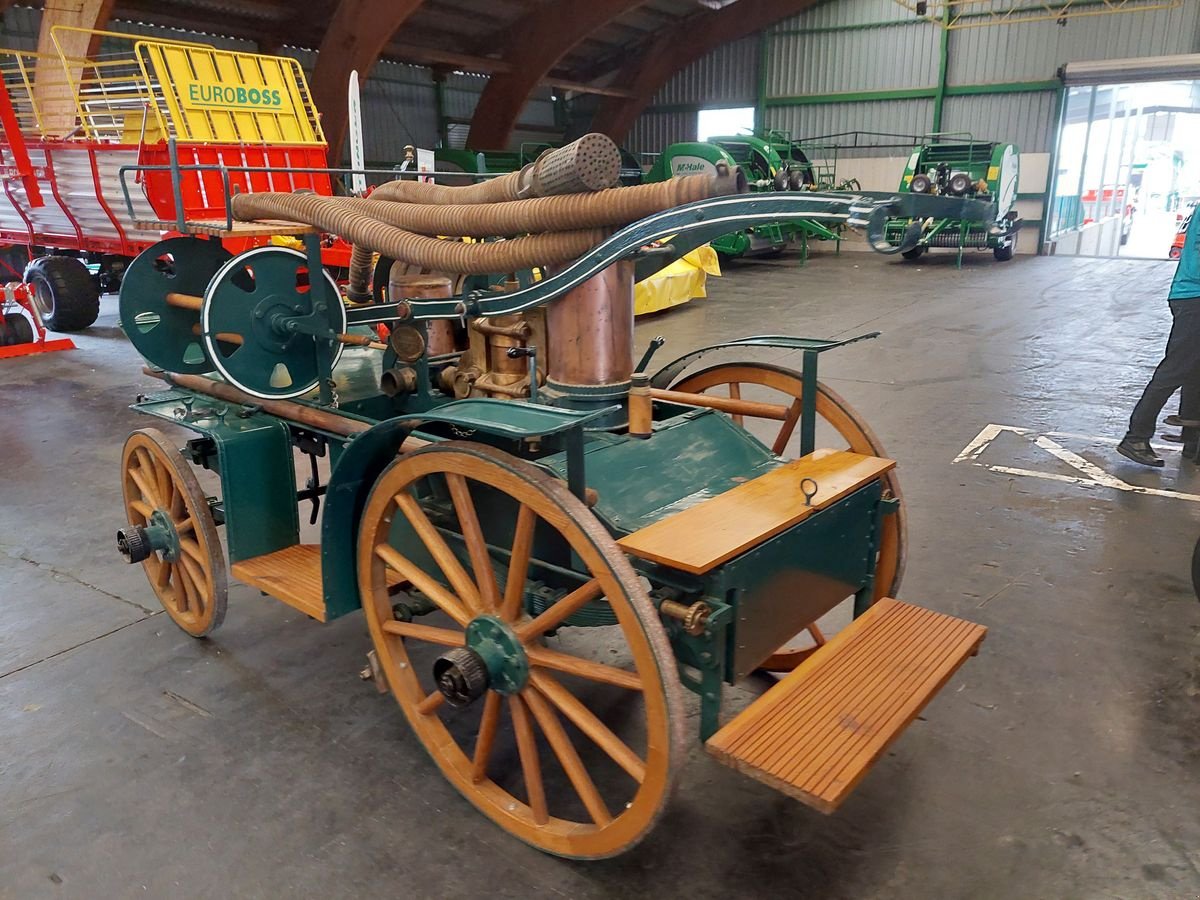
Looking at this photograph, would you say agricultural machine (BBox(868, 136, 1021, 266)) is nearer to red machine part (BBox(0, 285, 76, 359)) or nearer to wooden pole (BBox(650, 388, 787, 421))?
wooden pole (BBox(650, 388, 787, 421))

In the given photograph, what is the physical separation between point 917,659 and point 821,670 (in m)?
0.25

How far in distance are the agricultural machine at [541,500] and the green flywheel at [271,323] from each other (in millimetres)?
10

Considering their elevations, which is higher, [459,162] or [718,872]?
[459,162]

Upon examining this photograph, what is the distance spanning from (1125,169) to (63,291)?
68.6 ft

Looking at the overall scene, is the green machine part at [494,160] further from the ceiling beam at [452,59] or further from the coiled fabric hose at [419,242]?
the coiled fabric hose at [419,242]

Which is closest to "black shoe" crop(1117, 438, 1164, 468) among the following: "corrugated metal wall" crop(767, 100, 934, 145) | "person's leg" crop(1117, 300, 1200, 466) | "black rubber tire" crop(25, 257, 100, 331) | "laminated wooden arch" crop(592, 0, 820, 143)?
"person's leg" crop(1117, 300, 1200, 466)

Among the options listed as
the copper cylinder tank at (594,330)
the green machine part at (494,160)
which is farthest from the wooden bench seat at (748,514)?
the green machine part at (494,160)

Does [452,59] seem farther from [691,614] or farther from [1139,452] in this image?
[691,614]

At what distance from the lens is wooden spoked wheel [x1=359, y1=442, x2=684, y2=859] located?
66.7 inches

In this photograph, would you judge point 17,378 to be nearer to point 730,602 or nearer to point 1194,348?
point 730,602

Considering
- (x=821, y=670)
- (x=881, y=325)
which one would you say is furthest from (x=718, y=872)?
(x=881, y=325)

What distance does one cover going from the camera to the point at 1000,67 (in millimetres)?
16250

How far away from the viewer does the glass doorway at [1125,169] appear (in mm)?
16469


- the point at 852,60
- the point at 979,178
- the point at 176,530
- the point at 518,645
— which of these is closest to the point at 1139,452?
the point at 518,645
